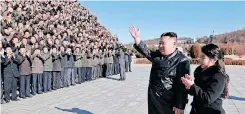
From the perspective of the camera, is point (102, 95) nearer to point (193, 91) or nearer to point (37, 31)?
point (37, 31)

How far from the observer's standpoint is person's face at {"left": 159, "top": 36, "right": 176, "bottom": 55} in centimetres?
454

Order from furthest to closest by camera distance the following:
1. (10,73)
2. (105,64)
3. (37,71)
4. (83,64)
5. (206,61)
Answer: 1. (105,64)
2. (83,64)
3. (37,71)
4. (10,73)
5. (206,61)

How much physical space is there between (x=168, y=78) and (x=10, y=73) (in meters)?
6.82

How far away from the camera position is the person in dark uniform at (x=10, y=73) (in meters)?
10.1

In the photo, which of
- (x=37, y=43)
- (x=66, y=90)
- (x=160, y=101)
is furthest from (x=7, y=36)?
(x=160, y=101)

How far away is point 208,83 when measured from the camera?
4113 millimetres

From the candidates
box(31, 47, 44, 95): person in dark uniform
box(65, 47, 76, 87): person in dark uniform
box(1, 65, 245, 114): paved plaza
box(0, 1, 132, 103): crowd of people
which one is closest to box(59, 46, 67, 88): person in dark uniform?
box(0, 1, 132, 103): crowd of people

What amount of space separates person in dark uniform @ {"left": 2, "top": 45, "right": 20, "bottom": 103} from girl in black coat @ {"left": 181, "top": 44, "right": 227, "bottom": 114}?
6934 millimetres

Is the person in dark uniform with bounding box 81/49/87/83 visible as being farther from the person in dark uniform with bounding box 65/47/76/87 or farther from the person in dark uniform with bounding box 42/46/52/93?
the person in dark uniform with bounding box 42/46/52/93

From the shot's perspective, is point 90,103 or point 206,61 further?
point 90,103

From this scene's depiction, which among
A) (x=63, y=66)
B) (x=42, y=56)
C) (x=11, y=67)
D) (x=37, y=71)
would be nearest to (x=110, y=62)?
(x=63, y=66)

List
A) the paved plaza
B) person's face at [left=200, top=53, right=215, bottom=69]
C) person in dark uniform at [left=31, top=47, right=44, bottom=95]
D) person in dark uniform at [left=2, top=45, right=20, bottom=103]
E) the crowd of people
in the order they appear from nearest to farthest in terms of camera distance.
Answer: person's face at [left=200, top=53, right=215, bottom=69], the paved plaza, person in dark uniform at [left=2, top=45, right=20, bottom=103], the crowd of people, person in dark uniform at [left=31, top=47, right=44, bottom=95]

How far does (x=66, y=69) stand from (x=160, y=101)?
9.92 metres

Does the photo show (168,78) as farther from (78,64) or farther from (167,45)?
(78,64)
